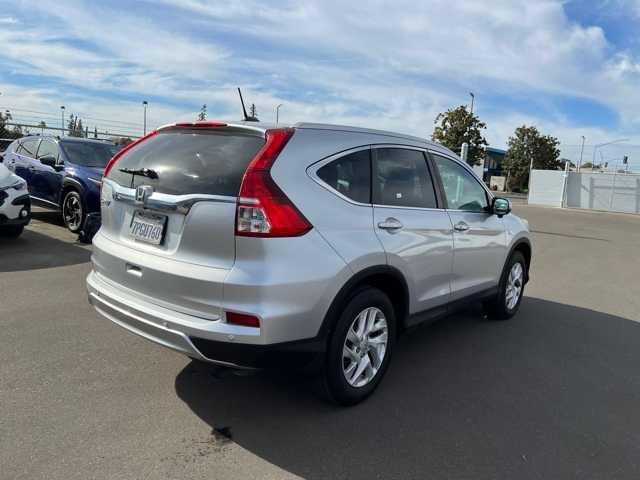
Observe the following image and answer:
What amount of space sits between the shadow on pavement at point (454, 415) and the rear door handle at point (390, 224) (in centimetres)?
112

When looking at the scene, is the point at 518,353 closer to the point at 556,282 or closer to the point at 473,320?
the point at 473,320

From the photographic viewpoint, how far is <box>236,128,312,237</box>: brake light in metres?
2.74

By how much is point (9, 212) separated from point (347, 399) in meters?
6.47

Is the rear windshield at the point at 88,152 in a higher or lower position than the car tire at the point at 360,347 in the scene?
higher

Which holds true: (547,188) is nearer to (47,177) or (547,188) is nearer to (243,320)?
(47,177)

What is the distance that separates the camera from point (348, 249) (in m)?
3.08

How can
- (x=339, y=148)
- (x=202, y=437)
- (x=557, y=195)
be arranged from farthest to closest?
(x=557, y=195)
(x=339, y=148)
(x=202, y=437)

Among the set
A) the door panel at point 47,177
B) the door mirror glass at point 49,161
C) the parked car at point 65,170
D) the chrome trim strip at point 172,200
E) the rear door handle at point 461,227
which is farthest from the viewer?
the door panel at point 47,177

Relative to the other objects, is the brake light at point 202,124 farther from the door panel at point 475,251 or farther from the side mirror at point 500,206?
the side mirror at point 500,206

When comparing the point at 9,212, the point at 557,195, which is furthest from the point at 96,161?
the point at 557,195

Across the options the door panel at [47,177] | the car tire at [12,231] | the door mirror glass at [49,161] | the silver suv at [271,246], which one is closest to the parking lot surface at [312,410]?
the silver suv at [271,246]

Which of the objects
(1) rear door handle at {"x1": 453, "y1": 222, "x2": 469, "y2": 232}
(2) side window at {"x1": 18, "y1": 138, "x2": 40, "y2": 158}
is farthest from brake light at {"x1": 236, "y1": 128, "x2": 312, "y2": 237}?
(2) side window at {"x1": 18, "y1": 138, "x2": 40, "y2": 158}

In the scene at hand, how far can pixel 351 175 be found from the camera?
331cm

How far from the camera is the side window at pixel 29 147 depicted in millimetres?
10023
